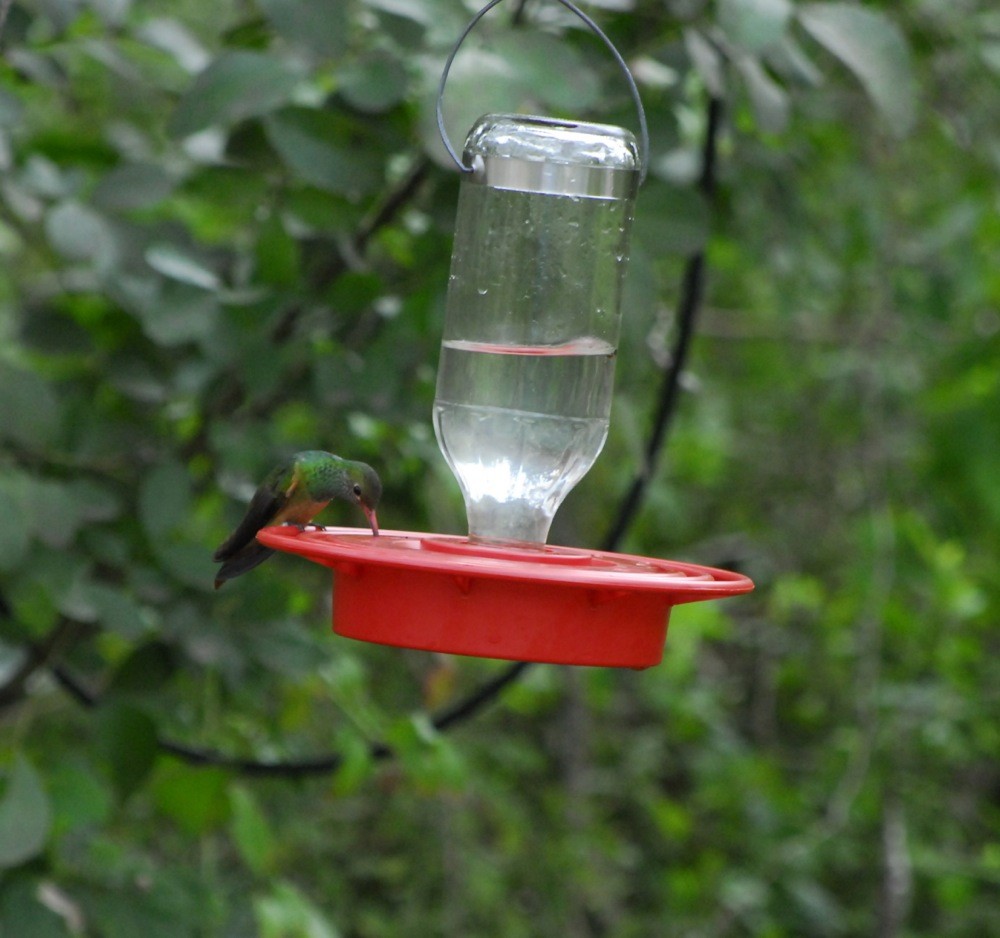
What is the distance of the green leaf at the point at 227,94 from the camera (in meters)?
1.87

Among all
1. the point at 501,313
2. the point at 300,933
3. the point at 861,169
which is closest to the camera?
the point at 501,313

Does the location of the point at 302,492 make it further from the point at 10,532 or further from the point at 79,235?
the point at 79,235

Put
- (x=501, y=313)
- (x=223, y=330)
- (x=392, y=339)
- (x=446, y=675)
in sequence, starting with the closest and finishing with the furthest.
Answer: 1. (x=501, y=313)
2. (x=223, y=330)
3. (x=392, y=339)
4. (x=446, y=675)

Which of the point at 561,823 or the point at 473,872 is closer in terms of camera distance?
the point at 473,872

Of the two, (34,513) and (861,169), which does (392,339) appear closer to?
(34,513)

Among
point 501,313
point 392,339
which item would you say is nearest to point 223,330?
point 392,339

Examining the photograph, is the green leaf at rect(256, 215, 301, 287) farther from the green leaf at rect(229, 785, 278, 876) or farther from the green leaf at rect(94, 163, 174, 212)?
the green leaf at rect(229, 785, 278, 876)

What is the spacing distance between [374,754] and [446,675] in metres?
0.71

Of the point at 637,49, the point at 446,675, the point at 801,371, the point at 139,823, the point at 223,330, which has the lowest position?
the point at 139,823

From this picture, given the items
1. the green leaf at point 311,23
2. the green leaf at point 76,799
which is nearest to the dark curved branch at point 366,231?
the green leaf at point 311,23

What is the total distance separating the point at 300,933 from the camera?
2484mm

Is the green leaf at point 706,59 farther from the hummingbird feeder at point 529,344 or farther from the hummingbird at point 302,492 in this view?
the hummingbird at point 302,492

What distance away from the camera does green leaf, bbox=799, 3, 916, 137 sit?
6.29 ft

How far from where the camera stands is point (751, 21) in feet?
5.65
